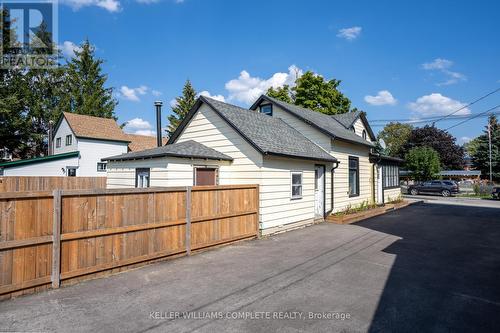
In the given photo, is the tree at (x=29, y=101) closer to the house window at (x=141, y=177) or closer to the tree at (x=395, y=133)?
the house window at (x=141, y=177)

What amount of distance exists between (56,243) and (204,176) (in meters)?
6.15

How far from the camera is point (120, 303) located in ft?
15.6

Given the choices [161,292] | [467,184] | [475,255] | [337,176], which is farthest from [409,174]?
[161,292]

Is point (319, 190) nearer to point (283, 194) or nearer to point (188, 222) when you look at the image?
point (283, 194)

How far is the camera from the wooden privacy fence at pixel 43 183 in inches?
628

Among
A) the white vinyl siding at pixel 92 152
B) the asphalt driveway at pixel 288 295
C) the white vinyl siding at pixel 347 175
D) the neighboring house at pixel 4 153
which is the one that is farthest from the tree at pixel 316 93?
the neighboring house at pixel 4 153

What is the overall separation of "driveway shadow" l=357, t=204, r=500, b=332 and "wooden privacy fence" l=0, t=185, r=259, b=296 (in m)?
4.60

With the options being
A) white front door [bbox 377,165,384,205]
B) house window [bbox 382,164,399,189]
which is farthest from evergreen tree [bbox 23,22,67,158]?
house window [bbox 382,164,399,189]

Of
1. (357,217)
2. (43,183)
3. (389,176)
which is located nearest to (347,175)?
(357,217)

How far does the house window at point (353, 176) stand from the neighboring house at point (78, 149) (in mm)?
20629

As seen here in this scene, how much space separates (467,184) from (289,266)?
169 ft

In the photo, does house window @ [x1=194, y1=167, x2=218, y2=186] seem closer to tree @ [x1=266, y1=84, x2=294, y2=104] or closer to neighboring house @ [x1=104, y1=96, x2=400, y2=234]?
neighboring house @ [x1=104, y1=96, x2=400, y2=234]

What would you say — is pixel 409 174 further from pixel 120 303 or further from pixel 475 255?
pixel 120 303

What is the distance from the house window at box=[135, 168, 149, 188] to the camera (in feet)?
36.4
